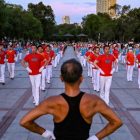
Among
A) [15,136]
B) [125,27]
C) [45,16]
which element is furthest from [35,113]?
[45,16]

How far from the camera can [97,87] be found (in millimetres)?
16875

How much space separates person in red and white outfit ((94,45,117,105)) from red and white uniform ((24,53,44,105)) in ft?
5.53

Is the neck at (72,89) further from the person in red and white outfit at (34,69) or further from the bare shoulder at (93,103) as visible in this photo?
the person in red and white outfit at (34,69)

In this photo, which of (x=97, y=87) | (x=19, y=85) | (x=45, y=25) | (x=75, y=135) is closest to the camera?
(x=75, y=135)

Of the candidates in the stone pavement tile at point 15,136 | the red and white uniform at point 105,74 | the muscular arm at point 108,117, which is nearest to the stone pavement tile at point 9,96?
the red and white uniform at point 105,74

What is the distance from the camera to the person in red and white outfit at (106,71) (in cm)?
1237

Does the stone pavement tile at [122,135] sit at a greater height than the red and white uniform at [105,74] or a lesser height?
lesser

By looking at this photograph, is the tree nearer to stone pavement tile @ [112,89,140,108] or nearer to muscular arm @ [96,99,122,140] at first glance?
stone pavement tile @ [112,89,140,108]

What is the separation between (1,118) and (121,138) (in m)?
3.45

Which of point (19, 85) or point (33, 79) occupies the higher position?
point (33, 79)

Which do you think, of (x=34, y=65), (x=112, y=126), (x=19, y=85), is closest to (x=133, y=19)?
(x=19, y=85)

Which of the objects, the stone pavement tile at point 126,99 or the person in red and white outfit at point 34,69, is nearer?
the person in red and white outfit at point 34,69

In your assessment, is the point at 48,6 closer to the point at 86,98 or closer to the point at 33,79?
the point at 33,79

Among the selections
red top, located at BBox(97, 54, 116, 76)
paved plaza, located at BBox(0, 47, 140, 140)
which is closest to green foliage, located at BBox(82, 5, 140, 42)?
paved plaza, located at BBox(0, 47, 140, 140)
